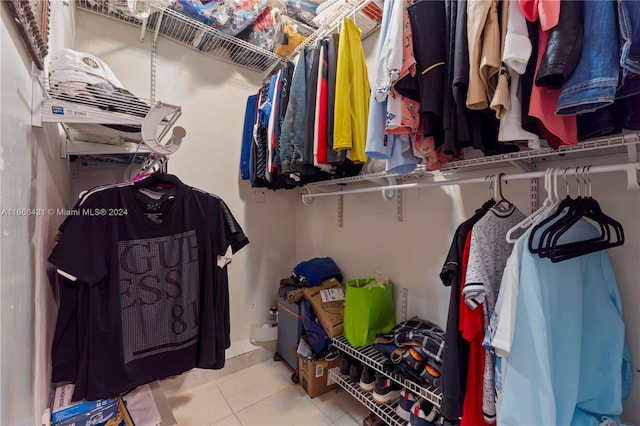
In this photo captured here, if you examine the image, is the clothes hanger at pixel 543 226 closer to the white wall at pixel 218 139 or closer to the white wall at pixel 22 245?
the white wall at pixel 22 245

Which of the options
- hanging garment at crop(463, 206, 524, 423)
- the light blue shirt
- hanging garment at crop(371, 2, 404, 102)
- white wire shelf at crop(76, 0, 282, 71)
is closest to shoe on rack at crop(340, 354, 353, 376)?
hanging garment at crop(463, 206, 524, 423)

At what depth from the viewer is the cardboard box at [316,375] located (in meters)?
1.64

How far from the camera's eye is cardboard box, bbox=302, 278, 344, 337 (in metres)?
1.61

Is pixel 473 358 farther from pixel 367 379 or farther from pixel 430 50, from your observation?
pixel 430 50

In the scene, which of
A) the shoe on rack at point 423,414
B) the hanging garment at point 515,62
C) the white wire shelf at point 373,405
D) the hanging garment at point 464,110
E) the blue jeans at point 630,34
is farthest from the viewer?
the white wire shelf at point 373,405

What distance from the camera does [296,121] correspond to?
56.5 inches

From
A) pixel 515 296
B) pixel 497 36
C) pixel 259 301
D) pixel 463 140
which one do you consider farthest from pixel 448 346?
pixel 259 301

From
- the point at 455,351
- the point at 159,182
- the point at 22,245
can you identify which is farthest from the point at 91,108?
the point at 455,351

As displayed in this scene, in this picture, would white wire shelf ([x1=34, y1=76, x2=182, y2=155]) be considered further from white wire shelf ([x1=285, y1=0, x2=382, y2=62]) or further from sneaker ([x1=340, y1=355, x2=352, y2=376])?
sneaker ([x1=340, y1=355, x2=352, y2=376])

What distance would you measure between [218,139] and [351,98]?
1.15 m

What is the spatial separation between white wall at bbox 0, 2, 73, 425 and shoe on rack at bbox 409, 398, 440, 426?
1296mm

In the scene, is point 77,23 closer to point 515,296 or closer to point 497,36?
point 497,36

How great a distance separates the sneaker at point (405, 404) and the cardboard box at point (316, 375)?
50 cm

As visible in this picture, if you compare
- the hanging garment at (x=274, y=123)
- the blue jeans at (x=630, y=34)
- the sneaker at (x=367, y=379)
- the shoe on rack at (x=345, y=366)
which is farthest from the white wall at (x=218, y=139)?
the blue jeans at (x=630, y=34)
